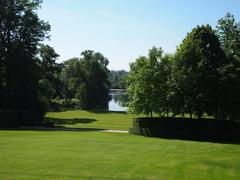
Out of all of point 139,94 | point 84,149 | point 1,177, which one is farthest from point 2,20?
point 1,177

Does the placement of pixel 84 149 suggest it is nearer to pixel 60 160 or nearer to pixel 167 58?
pixel 60 160

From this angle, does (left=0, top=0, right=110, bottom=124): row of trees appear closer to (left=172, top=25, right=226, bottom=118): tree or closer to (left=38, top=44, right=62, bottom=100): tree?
(left=38, top=44, right=62, bottom=100): tree

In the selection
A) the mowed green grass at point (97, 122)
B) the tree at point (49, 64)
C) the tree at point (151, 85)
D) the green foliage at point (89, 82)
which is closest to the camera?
the tree at point (151, 85)

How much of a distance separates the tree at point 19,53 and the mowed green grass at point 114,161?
103ft

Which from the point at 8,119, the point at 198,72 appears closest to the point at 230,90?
the point at 198,72

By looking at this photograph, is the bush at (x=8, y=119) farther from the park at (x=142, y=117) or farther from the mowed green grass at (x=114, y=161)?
the mowed green grass at (x=114, y=161)

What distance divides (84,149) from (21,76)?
1543 inches

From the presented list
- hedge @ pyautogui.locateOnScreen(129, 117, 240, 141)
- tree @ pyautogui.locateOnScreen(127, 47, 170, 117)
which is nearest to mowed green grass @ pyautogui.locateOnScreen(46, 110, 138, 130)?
tree @ pyautogui.locateOnScreen(127, 47, 170, 117)

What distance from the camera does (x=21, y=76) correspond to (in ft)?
206

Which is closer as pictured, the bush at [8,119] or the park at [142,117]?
the park at [142,117]

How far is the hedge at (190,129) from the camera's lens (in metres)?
37.5

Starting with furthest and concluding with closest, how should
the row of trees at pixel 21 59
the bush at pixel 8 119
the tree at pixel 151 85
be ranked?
the row of trees at pixel 21 59, the bush at pixel 8 119, the tree at pixel 151 85

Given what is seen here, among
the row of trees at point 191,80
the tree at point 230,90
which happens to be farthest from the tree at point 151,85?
the tree at point 230,90

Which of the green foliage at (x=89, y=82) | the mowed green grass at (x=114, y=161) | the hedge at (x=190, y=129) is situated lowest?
the mowed green grass at (x=114, y=161)
